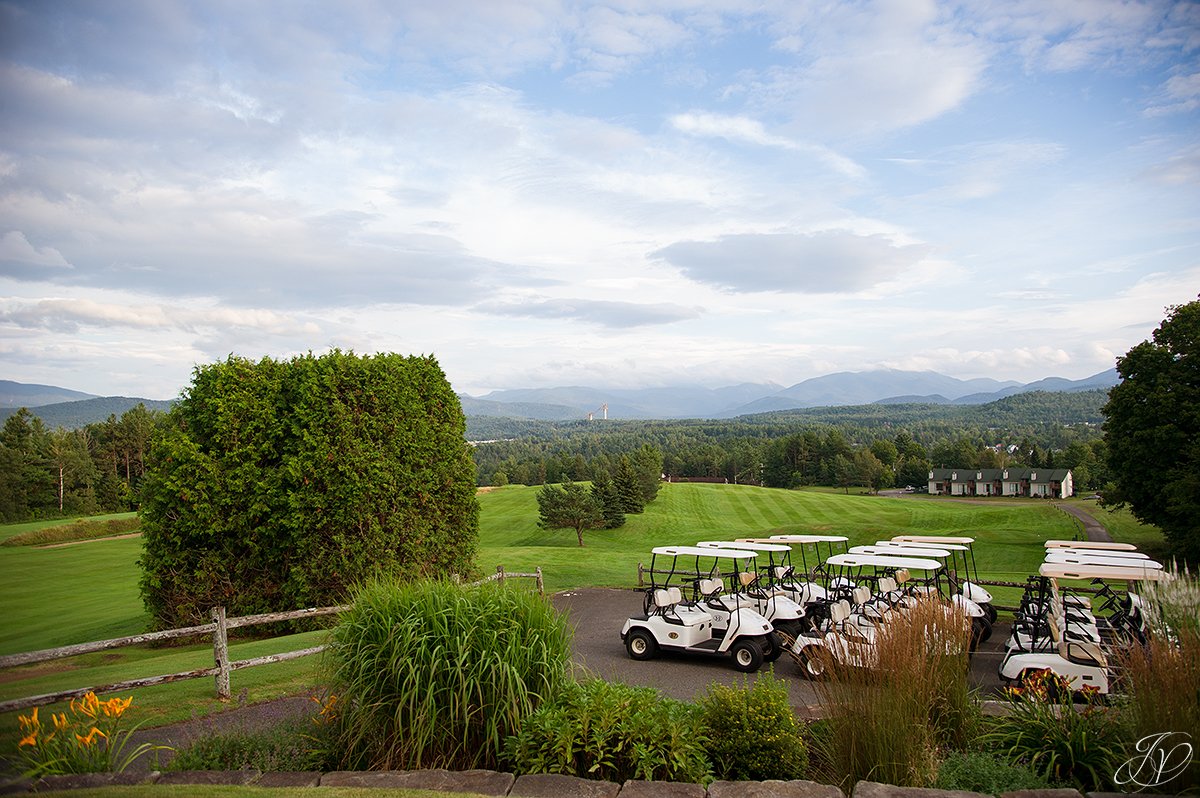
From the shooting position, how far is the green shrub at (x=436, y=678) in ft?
17.5

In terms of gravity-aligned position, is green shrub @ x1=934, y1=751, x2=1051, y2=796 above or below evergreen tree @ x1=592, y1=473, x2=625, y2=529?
above

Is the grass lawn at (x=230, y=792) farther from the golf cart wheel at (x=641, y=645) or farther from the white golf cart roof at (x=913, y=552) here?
the white golf cart roof at (x=913, y=552)

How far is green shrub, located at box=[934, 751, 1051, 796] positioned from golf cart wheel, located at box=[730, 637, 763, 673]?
18.7 feet

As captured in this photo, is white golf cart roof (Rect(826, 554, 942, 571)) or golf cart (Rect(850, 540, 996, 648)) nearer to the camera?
white golf cart roof (Rect(826, 554, 942, 571))

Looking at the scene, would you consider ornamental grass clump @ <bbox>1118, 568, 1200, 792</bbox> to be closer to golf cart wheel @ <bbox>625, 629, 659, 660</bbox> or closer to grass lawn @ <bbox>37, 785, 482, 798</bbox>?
grass lawn @ <bbox>37, 785, 482, 798</bbox>

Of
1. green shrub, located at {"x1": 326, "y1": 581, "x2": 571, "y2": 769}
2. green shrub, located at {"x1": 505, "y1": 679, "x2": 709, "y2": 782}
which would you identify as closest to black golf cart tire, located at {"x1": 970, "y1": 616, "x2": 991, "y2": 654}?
green shrub, located at {"x1": 505, "y1": 679, "x2": 709, "y2": 782}

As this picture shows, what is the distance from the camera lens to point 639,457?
68.9m

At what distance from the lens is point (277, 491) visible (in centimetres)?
1419

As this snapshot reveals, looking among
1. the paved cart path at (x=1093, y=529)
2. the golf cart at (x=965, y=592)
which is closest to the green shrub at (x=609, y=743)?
the golf cart at (x=965, y=592)

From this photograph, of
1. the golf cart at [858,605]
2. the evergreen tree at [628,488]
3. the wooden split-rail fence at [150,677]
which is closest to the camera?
the golf cart at [858,605]

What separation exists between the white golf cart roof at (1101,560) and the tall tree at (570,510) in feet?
123

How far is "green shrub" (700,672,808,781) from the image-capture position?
5273mm

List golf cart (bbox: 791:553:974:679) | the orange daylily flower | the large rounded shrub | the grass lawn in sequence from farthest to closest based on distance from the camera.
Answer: the large rounded shrub < golf cart (bbox: 791:553:974:679) < the orange daylily flower < the grass lawn

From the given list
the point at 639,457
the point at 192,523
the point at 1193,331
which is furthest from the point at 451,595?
the point at 639,457
